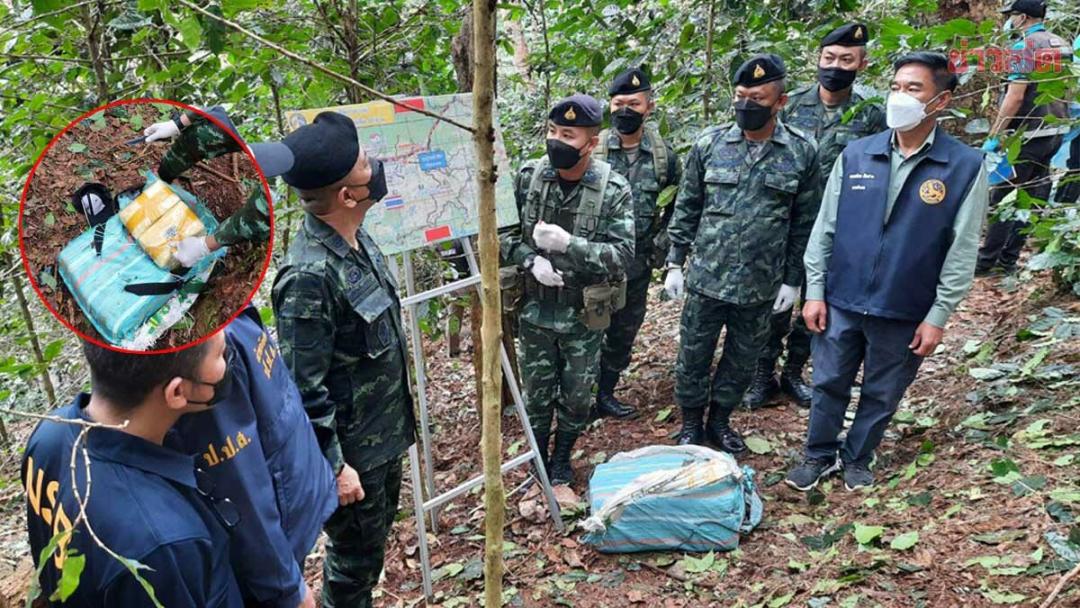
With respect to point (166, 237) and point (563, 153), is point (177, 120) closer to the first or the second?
point (166, 237)

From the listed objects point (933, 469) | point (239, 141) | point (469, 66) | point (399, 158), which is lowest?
point (933, 469)

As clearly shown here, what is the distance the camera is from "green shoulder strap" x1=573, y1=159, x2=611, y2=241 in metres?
3.48

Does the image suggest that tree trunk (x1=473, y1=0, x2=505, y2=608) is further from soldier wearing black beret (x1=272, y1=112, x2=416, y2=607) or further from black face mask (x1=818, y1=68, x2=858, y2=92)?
black face mask (x1=818, y1=68, x2=858, y2=92)

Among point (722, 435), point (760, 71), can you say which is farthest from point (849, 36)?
point (722, 435)

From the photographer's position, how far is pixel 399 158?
9.56 feet

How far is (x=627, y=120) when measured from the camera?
4.30 meters

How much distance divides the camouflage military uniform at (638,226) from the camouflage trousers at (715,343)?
61cm

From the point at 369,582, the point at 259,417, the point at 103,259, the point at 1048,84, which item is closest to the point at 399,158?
the point at 259,417

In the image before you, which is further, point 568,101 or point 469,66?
point 469,66

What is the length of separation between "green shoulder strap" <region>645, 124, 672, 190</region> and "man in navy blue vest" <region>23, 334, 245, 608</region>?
3.39 metres

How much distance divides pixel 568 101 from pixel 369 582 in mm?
2335

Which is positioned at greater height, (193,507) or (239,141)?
(239,141)

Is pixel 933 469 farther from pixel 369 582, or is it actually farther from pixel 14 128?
pixel 14 128

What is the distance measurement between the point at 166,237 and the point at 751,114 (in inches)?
129
